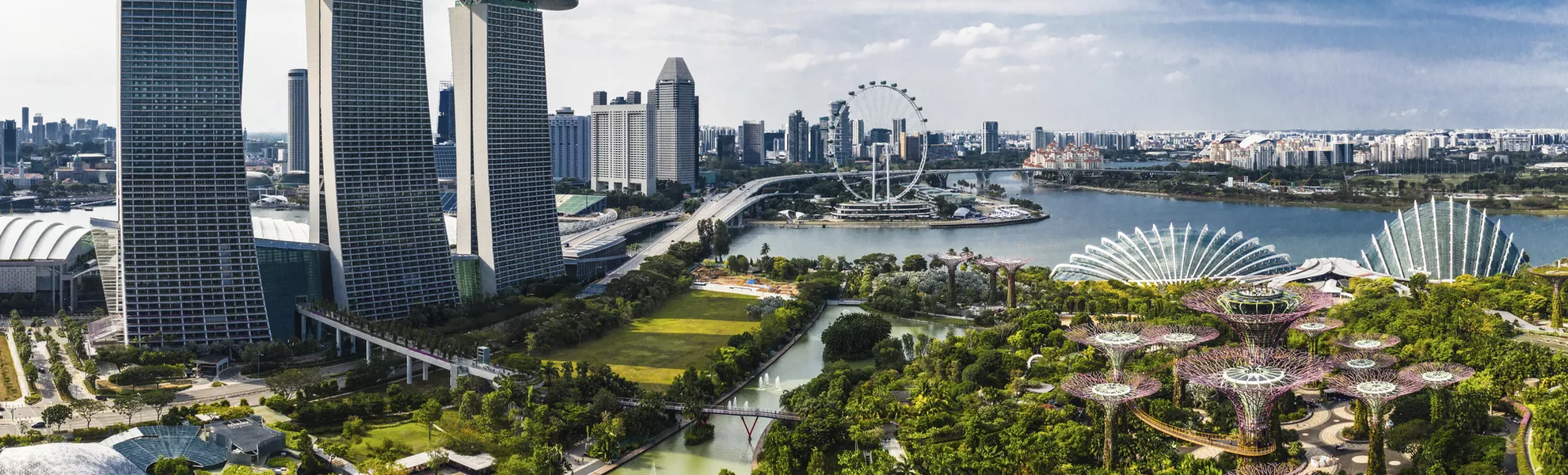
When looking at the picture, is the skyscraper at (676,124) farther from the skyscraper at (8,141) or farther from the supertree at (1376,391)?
the supertree at (1376,391)

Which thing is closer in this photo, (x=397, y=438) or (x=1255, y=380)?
(x=1255, y=380)

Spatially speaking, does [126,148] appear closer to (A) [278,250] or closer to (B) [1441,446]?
(A) [278,250]

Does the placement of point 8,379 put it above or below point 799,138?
below

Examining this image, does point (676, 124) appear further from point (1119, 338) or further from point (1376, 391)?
point (1376, 391)

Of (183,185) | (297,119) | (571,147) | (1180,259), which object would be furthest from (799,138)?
(183,185)

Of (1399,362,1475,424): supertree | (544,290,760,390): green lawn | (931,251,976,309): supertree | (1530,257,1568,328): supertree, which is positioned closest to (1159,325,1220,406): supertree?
(1399,362,1475,424): supertree

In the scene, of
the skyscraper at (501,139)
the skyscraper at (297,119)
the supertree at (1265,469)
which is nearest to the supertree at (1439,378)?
the supertree at (1265,469)
